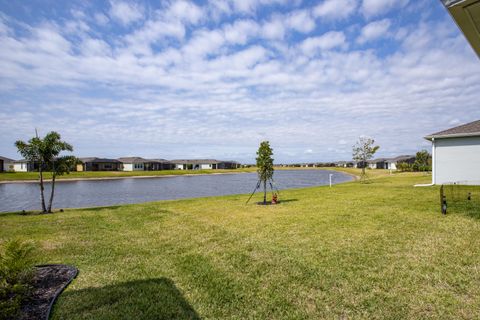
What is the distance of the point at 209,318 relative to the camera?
4430 millimetres

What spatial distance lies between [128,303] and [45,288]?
209cm

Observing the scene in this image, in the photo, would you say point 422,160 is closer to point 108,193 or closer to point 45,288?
point 108,193

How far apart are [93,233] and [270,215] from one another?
7.53 meters

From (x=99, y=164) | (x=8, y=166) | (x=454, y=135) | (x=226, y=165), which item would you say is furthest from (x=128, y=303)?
(x=226, y=165)

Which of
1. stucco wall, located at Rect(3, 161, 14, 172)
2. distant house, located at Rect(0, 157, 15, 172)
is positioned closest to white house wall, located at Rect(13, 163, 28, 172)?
distant house, located at Rect(0, 157, 15, 172)

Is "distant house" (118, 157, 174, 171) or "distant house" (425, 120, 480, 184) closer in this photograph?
"distant house" (425, 120, 480, 184)

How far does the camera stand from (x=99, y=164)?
91.5 meters

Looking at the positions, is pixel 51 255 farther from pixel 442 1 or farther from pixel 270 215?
pixel 442 1

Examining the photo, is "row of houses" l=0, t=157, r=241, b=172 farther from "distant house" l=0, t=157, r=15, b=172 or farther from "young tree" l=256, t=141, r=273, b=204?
"young tree" l=256, t=141, r=273, b=204

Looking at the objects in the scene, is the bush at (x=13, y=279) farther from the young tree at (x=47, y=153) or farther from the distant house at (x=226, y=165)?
the distant house at (x=226, y=165)

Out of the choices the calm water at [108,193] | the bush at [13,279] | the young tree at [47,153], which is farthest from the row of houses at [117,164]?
the bush at [13,279]

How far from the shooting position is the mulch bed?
462 centimetres

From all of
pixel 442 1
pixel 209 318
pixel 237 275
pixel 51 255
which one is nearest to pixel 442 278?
pixel 237 275

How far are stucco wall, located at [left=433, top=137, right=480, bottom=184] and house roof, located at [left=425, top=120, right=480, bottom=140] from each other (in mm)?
537
